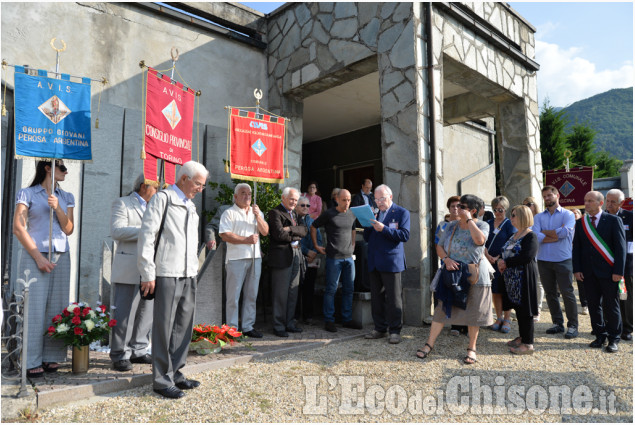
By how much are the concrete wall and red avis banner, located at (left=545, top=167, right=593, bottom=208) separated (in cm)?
651

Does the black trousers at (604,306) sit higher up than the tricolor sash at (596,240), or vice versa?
the tricolor sash at (596,240)

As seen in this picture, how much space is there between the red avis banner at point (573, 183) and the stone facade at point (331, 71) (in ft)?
4.05

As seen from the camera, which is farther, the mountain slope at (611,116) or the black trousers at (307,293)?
the mountain slope at (611,116)

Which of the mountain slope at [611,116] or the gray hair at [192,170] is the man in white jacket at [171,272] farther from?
the mountain slope at [611,116]

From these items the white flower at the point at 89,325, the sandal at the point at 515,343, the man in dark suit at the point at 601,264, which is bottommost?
the sandal at the point at 515,343

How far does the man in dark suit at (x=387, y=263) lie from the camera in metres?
4.88

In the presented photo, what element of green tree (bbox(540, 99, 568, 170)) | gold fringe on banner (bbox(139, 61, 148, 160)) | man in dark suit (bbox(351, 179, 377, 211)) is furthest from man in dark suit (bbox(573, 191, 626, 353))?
green tree (bbox(540, 99, 568, 170))

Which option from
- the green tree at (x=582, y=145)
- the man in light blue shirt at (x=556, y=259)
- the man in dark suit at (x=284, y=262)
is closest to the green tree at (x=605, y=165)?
the green tree at (x=582, y=145)

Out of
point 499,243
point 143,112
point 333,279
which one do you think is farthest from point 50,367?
point 499,243

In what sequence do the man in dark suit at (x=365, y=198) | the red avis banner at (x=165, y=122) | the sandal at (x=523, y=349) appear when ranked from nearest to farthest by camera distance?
the sandal at (x=523, y=349), the red avis banner at (x=165, y=122), the man in dark suit at (x=365, y=198)

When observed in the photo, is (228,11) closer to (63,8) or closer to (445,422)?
(63,8)

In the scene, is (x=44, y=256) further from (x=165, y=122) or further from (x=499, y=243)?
(x=499, y=243)

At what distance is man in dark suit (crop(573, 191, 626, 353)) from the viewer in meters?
4.53

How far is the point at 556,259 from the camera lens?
212 inches
